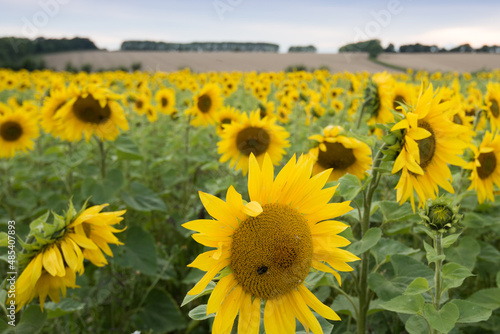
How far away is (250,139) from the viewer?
2.63 metres

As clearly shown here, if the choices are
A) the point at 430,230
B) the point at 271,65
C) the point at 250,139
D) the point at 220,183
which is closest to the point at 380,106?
the point at 250,139

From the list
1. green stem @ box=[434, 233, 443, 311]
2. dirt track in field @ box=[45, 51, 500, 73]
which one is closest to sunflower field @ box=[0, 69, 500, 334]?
green stem @ box=[434, 233, 443, 311]

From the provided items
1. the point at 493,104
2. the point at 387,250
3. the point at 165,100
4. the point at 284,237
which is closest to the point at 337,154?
the point at 387,250

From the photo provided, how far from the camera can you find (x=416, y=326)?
1.35m

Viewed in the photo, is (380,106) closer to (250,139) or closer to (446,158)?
(250,139)

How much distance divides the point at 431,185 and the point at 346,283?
983 millimetres

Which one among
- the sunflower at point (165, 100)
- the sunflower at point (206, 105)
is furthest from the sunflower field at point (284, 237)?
the sunflower at point (165, 100)

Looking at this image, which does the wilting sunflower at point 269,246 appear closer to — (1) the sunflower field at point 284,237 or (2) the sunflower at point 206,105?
(1) the sunflower field at point 284,237

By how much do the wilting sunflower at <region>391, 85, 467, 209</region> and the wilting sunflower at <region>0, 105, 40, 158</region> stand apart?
9.50ft

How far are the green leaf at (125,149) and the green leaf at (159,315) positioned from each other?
2.92 feet

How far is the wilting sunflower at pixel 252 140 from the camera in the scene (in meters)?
2.59

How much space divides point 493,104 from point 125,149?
256 cm

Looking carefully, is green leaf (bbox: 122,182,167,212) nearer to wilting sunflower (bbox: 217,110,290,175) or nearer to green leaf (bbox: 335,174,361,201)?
wilting sunflower (bbox: 217,110,290,175)

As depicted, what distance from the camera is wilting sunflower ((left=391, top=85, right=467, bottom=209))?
1249mm
